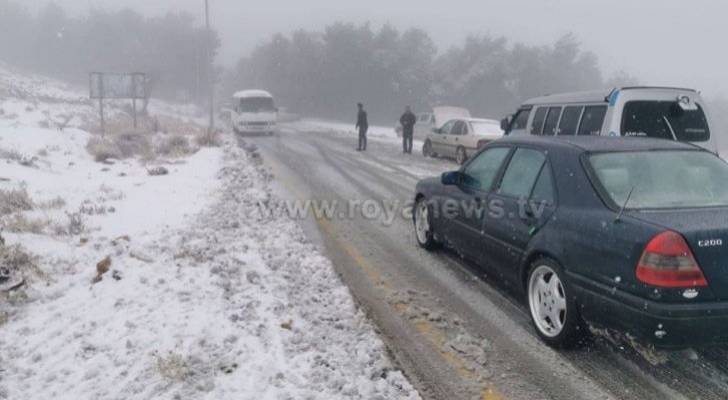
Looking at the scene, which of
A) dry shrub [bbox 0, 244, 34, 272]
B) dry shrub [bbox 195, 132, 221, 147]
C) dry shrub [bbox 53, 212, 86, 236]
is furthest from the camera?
dry shrub [bbox 195, 132, 221, 147]

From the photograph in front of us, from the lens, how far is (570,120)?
30.2 feet

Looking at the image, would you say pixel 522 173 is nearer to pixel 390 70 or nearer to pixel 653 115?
pixel 653 115

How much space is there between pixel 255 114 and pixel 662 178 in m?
26.2

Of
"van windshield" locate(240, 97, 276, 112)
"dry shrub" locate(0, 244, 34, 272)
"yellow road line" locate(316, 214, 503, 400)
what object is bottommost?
"yellow road line" locate(316, 214, 503, 400)

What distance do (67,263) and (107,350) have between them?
223 cm

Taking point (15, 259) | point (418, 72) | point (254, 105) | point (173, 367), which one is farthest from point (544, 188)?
point (418, 72)

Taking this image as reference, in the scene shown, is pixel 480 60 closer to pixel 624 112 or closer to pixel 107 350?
pixel 624 112

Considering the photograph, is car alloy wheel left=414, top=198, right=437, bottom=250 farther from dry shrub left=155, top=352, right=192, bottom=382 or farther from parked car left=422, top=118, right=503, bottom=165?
parked car left=422, top=118, right=503, bottom=165

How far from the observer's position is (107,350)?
385 centimetres

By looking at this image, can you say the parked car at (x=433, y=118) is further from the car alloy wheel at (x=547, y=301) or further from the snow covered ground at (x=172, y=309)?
the car alloy wheel at (x=547, y=301)

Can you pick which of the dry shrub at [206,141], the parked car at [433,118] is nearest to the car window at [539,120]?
the dry shrub at [206,141]

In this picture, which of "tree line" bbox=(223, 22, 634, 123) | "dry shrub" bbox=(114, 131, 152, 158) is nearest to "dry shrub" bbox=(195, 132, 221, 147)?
"dry shrub" bbox=(114, 131, 152, 158)

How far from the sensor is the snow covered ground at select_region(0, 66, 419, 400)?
3.49m

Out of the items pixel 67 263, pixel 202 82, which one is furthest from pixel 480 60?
pixel 67 263
